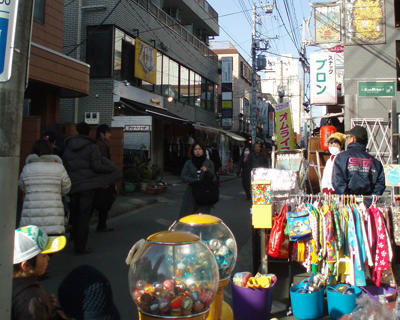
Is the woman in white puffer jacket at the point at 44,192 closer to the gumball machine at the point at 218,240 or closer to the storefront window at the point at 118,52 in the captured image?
the gumball machine at the point at 218,240

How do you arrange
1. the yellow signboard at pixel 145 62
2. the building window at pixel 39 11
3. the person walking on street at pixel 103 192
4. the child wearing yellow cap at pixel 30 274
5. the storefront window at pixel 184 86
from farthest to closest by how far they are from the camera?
the storefront window at pixel 184 86 < the yellow signboard at pixel 145 62 < the building window at pixel 39 11 < the person walking on street at pixel 103 192 < the child wearing yellow cap at pixel 30 274

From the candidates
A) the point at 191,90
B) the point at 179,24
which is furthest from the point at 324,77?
the point at 191,90

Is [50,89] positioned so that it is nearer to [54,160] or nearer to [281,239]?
[54,160]

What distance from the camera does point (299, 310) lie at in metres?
4.14

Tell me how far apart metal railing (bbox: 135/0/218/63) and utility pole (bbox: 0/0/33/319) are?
1837 cm

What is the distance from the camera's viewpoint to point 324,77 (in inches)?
418

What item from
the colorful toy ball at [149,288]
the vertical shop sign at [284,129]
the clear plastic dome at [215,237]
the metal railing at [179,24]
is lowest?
the colorful toy ball at [149,288]

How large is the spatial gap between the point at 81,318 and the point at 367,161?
3576mm

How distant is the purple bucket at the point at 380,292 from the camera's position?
4.26m

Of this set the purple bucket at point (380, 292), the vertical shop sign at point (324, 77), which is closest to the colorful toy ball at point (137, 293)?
the purple bucket at point (380, 292)

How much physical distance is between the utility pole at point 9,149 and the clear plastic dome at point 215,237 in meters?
1.64

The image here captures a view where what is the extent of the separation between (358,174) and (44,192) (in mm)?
3796

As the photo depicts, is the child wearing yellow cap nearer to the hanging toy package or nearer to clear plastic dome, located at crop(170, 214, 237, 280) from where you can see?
clear plastic dome, located at crop(170, 214, 237, 280)

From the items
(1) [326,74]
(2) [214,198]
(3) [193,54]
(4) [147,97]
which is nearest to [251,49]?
(3) [193,54]
